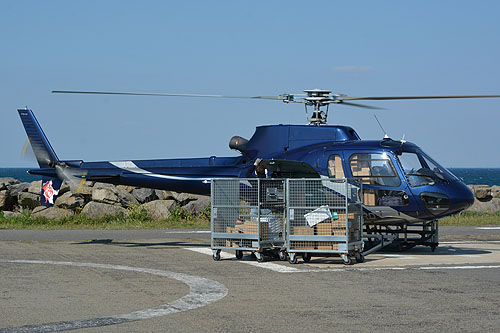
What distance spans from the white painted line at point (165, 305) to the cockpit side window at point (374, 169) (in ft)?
16.5

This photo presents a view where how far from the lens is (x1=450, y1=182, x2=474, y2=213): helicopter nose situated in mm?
15242

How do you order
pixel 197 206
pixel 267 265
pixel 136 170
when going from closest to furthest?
pixel 267 265
pixel 136 170
pixel 197 206

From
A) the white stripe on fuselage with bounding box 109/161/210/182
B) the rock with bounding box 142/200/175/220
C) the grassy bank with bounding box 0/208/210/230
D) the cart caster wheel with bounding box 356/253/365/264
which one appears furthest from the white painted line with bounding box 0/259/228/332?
the rock with bounding box 142/200/175/220

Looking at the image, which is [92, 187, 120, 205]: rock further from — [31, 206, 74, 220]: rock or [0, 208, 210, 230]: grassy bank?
[0, 208, 210, 230]: grassy bank

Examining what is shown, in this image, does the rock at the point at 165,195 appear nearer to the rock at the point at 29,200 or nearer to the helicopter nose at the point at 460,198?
the rock at the point at 29,200

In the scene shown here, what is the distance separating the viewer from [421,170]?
50.9ft

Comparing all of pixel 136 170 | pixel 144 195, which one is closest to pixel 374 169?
pixel 136 170

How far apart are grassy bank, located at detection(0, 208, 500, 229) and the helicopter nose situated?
11.7 meters

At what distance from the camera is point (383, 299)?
9969 mm

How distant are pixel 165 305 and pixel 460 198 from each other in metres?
8.21

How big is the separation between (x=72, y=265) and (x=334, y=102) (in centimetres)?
696

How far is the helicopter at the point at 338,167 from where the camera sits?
15.4 meters

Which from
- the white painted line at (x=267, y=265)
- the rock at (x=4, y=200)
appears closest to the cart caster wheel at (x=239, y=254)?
the white painted line at (x=267, y=265)

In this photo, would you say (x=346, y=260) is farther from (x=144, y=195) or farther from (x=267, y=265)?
(x=144, y=195)
